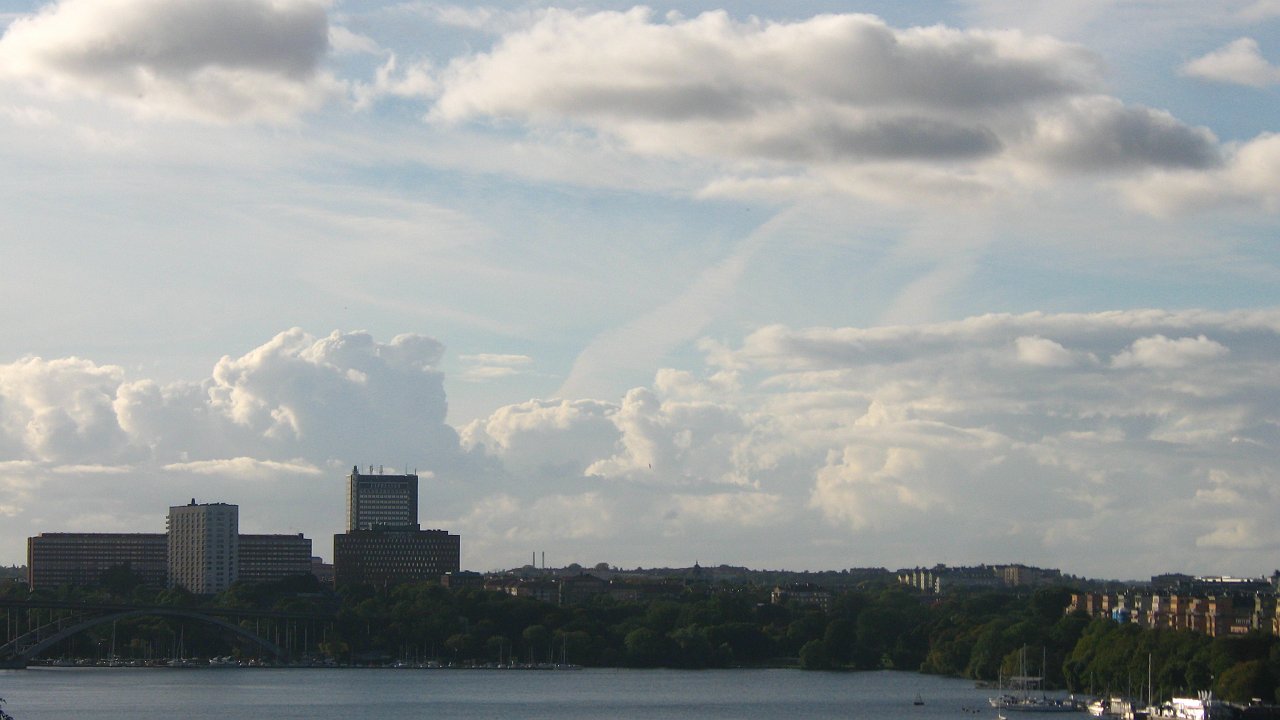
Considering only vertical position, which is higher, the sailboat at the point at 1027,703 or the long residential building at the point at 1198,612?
the long residential building at the point at 1198,612

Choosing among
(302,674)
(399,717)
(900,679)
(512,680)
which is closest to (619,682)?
(512,680)

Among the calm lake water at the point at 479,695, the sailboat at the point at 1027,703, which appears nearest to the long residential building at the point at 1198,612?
the sailboat at the point at 1027,703

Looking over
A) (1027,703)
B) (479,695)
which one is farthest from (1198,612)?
(479,695)

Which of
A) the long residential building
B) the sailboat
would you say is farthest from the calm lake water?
the long residential building

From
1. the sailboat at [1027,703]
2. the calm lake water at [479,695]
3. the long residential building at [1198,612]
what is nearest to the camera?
the calm lake water at [479,695]

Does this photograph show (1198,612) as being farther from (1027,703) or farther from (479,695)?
(479,695)

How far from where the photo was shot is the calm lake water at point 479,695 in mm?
126500

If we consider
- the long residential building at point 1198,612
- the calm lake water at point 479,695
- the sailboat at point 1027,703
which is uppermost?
the long residential building at point 1198,612

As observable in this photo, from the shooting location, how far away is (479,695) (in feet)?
501

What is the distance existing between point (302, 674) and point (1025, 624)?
70.2 m

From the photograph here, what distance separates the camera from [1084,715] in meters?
127

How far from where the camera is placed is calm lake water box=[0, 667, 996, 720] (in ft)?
415

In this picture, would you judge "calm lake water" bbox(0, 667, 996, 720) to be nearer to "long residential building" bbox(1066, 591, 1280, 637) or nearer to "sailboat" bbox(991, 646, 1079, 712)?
"sailboat" bbox(991, 646, 1079, 712)

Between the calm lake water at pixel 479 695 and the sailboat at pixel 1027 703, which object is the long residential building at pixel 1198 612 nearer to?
the sailboat at pixel 1027 703
